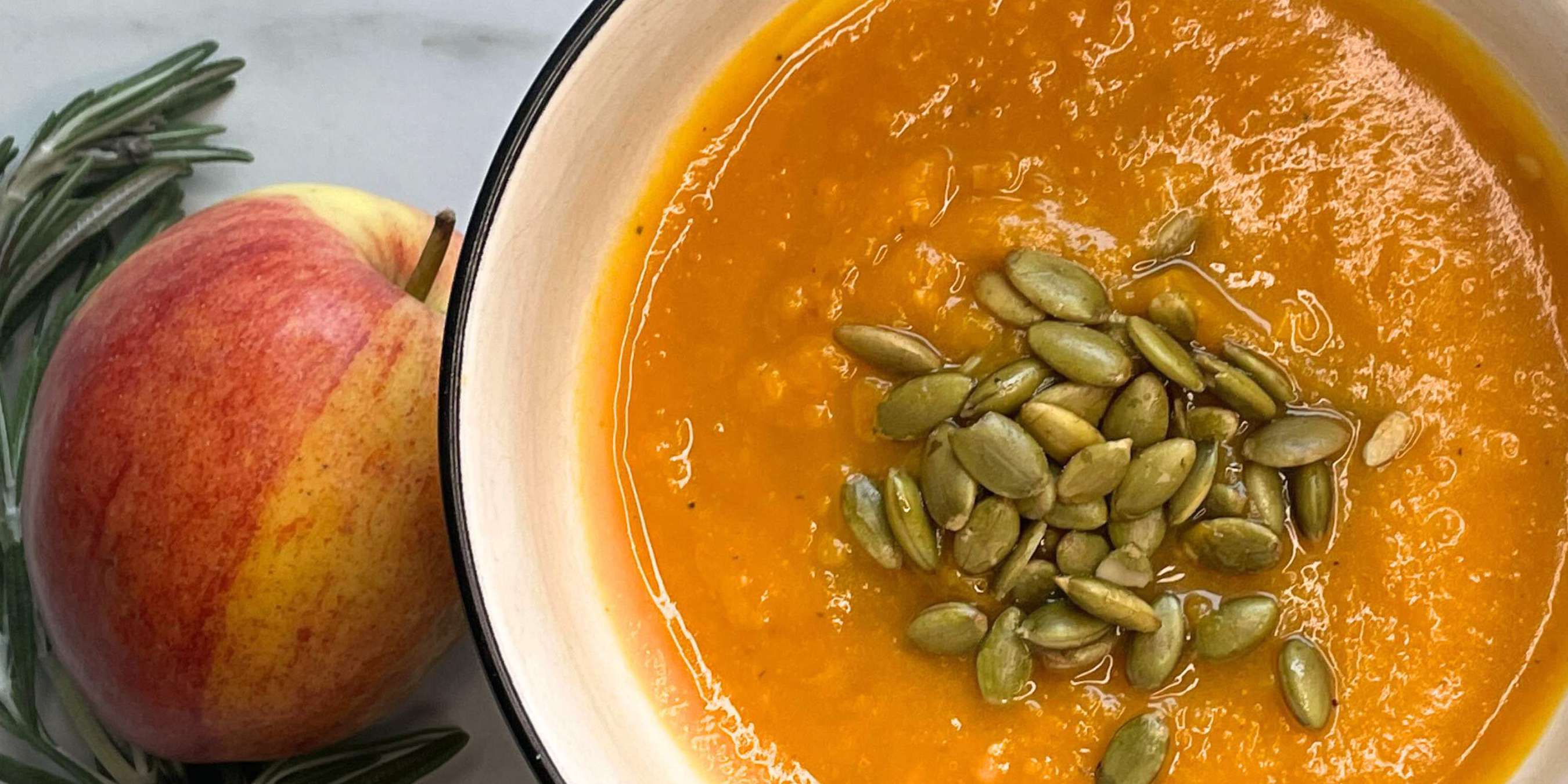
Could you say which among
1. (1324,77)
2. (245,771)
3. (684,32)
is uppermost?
(1324,77)

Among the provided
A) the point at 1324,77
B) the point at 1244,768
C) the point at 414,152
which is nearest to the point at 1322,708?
the point at 1244,768

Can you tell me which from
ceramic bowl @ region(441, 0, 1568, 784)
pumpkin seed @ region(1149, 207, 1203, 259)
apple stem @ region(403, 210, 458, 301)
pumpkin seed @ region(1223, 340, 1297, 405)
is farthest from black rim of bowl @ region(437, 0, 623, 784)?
pumpkin seed @ region(1223, 340, 1297, 405)

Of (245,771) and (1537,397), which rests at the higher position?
(1537,397)

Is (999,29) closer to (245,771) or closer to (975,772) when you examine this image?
(975,772)

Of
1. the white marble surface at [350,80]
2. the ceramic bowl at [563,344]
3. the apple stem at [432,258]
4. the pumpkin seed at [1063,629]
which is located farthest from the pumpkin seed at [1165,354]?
the white marble surface at [350,80]

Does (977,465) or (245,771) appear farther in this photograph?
(245,771)

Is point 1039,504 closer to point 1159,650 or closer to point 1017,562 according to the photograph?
point 1017,562
